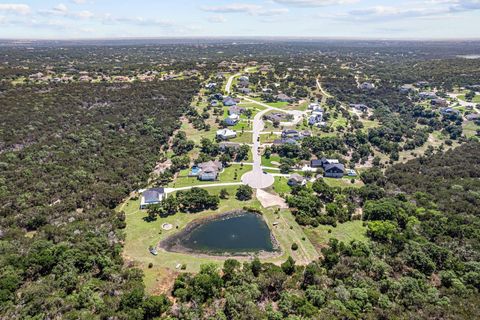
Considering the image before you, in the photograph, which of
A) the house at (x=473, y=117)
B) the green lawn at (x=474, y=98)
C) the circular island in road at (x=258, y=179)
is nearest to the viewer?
the circular island in road at (x=258, y=179)

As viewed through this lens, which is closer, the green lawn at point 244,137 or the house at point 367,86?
the green lawn at point 244,137

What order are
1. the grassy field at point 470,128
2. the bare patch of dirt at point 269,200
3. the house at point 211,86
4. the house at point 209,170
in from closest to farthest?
the bare patch of dirt at point 269,200 → the house at point 209,170 → the grassy field at point 470,128 → the house at point 211,86

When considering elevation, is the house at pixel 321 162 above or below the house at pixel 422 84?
below

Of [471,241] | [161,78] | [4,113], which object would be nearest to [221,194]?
[471,241]

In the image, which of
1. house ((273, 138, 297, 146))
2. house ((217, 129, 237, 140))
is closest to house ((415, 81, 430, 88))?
house ((273, 138, 297, 146))

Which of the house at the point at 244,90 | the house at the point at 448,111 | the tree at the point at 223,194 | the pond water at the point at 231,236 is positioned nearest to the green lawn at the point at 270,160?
the tree at the point at 223,194

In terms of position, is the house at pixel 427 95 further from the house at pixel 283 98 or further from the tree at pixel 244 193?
the tree at pixel 244 193
